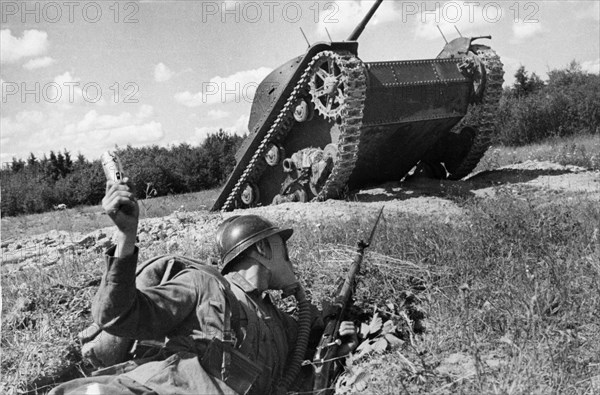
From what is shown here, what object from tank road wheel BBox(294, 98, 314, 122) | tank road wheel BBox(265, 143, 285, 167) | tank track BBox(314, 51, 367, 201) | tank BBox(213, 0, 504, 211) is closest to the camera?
tank track BBox(314, 51, 367, 201)

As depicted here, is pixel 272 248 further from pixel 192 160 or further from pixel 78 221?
pixel 192 160

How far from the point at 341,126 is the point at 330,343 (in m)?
6.40

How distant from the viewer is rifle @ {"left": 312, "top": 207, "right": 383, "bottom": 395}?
142 inches

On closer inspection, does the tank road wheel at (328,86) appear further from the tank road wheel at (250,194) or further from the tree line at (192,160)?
the tree line at (192,160)

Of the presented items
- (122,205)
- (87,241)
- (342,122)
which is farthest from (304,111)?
(122,205)

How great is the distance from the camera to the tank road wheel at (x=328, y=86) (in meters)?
9.98

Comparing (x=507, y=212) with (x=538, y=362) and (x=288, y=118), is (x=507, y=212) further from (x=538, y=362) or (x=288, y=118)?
(x=288, y=118)

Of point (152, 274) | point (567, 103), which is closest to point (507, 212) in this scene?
point (152, 274)

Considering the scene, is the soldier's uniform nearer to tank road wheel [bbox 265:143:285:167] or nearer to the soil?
the soil

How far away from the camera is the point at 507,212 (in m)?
5.82

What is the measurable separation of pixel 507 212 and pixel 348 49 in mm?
4997

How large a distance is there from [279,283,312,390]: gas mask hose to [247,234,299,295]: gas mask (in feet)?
0.16

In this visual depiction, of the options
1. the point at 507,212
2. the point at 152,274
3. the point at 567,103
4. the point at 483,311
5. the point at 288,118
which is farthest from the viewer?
the point at 567,103

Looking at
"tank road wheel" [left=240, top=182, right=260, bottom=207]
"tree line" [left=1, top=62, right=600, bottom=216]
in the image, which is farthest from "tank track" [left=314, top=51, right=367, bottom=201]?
"tree line" [left=1, top=62, right=600, bottom=216]
